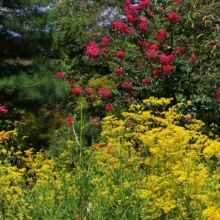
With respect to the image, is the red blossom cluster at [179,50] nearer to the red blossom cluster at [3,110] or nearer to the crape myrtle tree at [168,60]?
the crape myrtle tree at [168,60]

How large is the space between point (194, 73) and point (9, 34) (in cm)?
323

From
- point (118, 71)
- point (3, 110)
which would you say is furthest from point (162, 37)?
point (3, 110)

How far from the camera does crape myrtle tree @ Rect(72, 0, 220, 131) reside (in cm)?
758

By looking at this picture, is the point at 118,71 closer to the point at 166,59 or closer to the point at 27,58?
the point at 166,59

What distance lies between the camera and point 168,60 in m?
7.49

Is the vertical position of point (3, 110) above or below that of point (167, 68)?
below

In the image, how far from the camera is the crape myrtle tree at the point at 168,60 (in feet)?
24.9

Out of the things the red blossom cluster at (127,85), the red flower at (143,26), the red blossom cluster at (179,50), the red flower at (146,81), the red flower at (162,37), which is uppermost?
the red flower at (143,26)

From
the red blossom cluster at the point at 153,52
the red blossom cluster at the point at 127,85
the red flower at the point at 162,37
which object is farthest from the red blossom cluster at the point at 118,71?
the red flower at the point at 162,37

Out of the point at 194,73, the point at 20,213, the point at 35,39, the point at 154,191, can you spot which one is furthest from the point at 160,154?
the point at 35,39

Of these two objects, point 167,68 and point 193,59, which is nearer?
point 167,68

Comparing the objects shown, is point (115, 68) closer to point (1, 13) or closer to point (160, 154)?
point (1, 13)

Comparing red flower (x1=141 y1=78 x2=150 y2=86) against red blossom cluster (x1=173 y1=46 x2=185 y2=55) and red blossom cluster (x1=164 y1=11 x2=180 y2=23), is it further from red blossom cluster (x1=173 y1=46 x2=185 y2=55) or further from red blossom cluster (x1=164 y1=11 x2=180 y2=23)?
red blossom cluster (x1=164 y1=11 x2=180 y2=23)

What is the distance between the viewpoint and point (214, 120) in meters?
7.87
